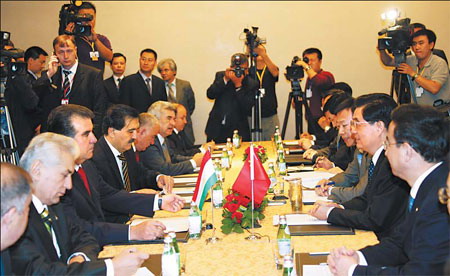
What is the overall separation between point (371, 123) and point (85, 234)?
158cm

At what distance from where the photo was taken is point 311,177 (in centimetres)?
404

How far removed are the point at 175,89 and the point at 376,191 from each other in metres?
5.44

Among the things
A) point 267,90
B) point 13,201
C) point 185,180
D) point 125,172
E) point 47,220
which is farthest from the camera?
point 267,90

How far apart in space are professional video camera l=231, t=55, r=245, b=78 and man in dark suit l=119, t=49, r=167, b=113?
3.61 feet

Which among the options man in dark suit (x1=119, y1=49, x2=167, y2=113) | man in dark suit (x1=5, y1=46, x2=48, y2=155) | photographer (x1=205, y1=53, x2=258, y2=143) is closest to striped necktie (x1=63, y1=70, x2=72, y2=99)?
man in dark suit (x1=5, y1=46, x2=48, y2=155)

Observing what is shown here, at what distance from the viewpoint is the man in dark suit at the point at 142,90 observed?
7258 millimetres

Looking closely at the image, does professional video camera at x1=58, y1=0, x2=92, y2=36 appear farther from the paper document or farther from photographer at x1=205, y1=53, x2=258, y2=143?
the paper document

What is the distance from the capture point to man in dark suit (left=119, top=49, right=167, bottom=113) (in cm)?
726

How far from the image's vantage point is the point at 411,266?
6.57ft

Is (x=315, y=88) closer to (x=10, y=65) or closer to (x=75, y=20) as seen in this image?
(x=75, y=20)

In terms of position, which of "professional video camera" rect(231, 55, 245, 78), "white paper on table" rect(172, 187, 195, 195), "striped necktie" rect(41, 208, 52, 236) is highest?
"professional video camera" rect(231, 55, 245, 78)

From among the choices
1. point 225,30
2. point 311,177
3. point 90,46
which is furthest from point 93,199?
point 225,30

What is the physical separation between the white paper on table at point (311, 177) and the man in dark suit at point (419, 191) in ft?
5.02

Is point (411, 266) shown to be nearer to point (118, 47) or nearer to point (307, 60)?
point (307, 60)
